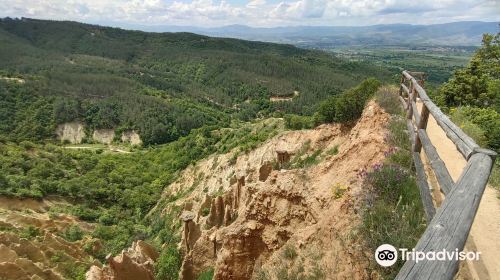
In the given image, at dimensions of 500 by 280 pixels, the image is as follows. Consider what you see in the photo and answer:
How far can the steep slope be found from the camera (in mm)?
7164

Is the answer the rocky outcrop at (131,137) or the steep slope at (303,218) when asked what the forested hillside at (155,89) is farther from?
the steep slope at (303,218)

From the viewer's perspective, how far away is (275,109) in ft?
399

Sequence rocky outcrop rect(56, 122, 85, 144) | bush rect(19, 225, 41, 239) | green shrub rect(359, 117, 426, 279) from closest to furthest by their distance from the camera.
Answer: green shrub rect(359, 117, 426, 279) → bush rect(19, 225, 41, 239) → rocky outcrop rect(56, 122, 85, 144)

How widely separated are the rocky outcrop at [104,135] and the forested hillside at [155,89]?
1.68m

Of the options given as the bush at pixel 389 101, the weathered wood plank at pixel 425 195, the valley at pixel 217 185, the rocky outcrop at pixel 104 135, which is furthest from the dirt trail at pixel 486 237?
the rocky outcrop at pixel 104 135

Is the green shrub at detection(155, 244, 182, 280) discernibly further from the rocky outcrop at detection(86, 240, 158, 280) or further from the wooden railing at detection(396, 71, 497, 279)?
the wooden railing at detection(396, 71, 497, 279)

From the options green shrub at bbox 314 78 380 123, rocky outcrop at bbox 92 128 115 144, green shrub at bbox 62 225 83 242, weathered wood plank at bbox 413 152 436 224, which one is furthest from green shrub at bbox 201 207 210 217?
rocky outcrop at bbox 92 128 115 144

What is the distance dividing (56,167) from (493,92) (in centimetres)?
5508

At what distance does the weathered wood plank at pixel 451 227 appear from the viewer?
7.88ft

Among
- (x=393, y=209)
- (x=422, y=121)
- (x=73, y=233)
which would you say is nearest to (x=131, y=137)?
(x=73, y=233)

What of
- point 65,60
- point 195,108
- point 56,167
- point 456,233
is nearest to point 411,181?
point 456,233

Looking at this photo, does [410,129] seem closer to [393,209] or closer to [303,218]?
[393,209]

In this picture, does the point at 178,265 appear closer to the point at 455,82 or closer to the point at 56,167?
the point at 455,82

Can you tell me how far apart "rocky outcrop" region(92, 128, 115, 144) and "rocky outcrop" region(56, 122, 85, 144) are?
10.8 ft
